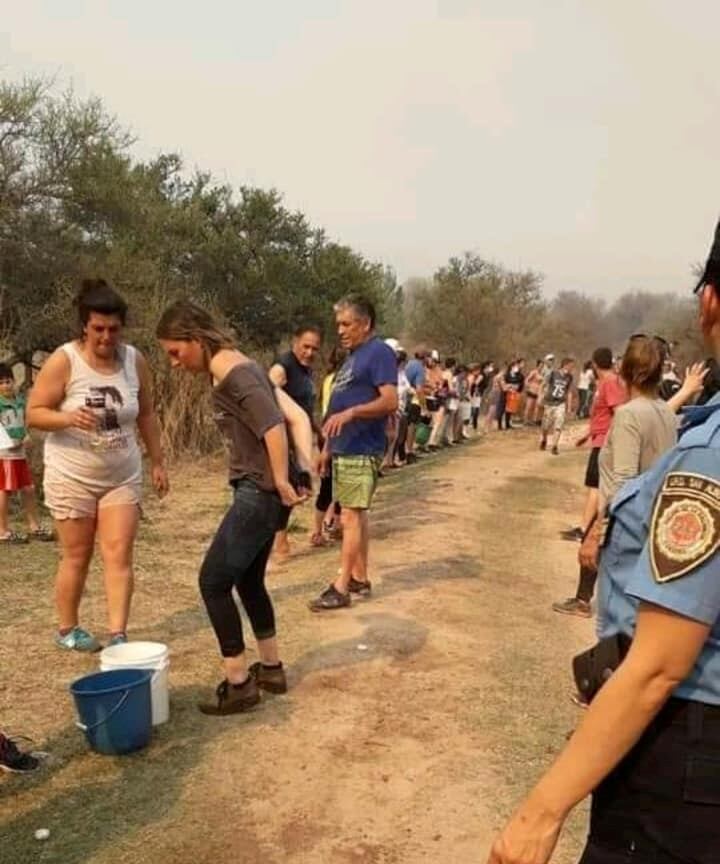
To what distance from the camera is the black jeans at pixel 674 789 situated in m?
1.49

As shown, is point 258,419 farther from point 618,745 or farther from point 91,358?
point 618,745

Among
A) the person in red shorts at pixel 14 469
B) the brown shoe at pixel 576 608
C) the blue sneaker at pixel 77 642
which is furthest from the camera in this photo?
the person in red shorts at pixel 14 469

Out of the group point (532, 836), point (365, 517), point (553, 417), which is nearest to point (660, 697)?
point (532, 836)

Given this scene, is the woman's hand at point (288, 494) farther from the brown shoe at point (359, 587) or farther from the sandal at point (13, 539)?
the sandal at point (13, 539)

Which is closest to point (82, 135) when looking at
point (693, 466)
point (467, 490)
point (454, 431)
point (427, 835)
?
point (454, 431)

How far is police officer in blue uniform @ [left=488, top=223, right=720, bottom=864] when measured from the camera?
1404 mm

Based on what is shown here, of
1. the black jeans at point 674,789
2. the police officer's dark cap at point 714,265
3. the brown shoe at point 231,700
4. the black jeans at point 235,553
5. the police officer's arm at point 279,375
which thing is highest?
the police officer's dark cap at point 714,265

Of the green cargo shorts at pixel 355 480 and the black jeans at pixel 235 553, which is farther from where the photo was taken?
the green cargo shorts at pixel 355 480

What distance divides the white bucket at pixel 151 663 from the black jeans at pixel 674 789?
274 cm

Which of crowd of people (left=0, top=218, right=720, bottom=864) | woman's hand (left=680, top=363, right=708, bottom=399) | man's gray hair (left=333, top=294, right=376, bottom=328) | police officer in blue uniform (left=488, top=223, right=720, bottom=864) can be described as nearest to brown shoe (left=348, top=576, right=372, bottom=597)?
crowd of people (left=0, top=218, right=720, bottom=864)

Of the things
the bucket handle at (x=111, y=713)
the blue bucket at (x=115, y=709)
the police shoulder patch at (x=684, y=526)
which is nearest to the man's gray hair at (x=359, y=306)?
the blue bucket at (x=115, y=709)

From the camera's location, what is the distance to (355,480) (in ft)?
18.8

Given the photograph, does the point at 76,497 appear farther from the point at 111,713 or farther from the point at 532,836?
the point at 532,836

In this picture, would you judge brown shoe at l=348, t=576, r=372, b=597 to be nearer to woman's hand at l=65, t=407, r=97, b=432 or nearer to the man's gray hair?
the man's gray hair
